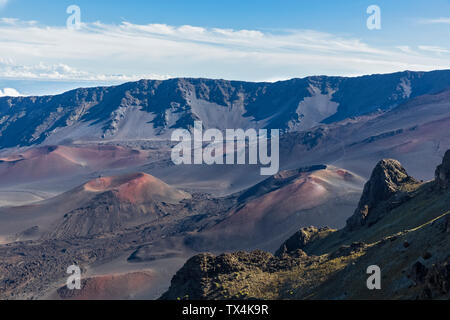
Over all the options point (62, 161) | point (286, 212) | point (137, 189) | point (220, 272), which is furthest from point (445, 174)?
point (62, 161)

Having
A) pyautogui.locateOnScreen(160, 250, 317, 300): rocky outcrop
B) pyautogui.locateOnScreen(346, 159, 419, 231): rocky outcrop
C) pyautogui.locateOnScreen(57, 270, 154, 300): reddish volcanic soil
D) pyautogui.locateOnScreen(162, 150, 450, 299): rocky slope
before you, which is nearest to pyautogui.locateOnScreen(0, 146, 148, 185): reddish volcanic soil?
pyautogui.locateOnScreen(57, 270, 154, 300): reddish volcanic soil

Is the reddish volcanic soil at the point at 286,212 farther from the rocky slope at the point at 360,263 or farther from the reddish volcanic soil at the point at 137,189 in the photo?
the rocky slope at the point at 360,263

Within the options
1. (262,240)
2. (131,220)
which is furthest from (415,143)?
(131,220)

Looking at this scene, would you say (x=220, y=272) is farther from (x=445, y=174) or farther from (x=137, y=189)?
(x=137, y=189)

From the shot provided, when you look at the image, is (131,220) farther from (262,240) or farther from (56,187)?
(56,187)

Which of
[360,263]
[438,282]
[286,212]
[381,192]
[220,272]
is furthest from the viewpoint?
[286,212]
